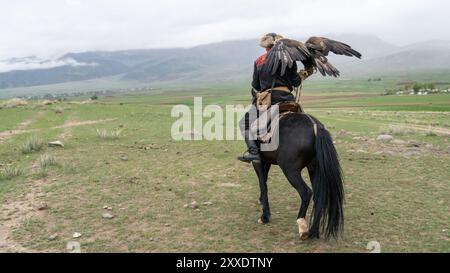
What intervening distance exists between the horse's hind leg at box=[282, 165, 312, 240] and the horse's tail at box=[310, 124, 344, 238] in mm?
119

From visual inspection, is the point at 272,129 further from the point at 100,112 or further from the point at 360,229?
the point at 100,112

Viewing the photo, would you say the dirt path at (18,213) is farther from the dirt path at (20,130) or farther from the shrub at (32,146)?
the dirt path at (20,130)

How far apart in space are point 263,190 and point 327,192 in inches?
57.6

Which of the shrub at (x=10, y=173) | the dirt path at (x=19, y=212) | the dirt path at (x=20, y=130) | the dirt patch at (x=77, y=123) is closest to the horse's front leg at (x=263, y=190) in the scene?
the dirt path at (x=19, y=212)

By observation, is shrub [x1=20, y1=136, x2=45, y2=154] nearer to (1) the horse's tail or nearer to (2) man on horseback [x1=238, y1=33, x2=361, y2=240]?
(2) man on horseback [x1=238, y1=33, x2=361, y2=240]

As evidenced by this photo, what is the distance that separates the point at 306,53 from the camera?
639cm

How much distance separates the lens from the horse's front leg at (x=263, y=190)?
24.3 ft

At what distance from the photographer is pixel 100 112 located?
2616 cm

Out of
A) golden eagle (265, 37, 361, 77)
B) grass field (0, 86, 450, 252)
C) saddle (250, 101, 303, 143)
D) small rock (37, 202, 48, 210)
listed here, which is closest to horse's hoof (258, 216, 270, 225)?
grass field (0, 86, 450, 252)

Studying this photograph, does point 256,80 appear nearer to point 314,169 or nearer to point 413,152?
point 314,169

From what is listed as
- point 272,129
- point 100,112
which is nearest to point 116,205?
point 272,129

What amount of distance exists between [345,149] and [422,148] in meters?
2.56

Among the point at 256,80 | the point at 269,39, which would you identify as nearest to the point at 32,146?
the point at 256,80
